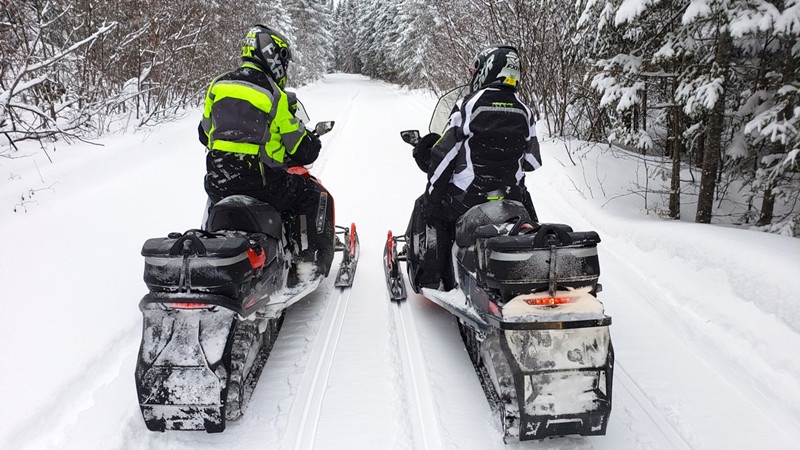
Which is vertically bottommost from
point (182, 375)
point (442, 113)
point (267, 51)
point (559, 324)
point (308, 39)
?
point (182, 375)

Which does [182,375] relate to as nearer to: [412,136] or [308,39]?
[412,136]

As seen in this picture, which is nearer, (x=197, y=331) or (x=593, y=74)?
(x=197, y=331)

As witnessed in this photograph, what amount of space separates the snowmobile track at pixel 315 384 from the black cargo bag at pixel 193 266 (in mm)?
794

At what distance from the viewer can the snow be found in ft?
8.11

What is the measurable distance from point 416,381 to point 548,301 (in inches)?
42.7

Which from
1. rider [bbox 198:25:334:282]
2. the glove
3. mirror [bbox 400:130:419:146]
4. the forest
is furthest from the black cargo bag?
the forest

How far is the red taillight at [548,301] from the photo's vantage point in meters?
2.32

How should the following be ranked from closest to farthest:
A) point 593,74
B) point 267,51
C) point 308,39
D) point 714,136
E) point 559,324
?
point 559,324 < point 267,51 < point 714,136 < point 593,74 < point 308,39

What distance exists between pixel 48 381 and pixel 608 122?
31.5 feet

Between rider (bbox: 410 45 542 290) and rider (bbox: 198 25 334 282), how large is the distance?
3.42 feet

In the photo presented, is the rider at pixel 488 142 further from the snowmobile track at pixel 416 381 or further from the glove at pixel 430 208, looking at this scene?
the snowmobile track at pixel 416 381

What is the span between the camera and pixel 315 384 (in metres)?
2.93

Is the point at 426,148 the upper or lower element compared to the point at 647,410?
upper

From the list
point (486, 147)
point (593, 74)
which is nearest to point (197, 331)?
point (486, 147)
